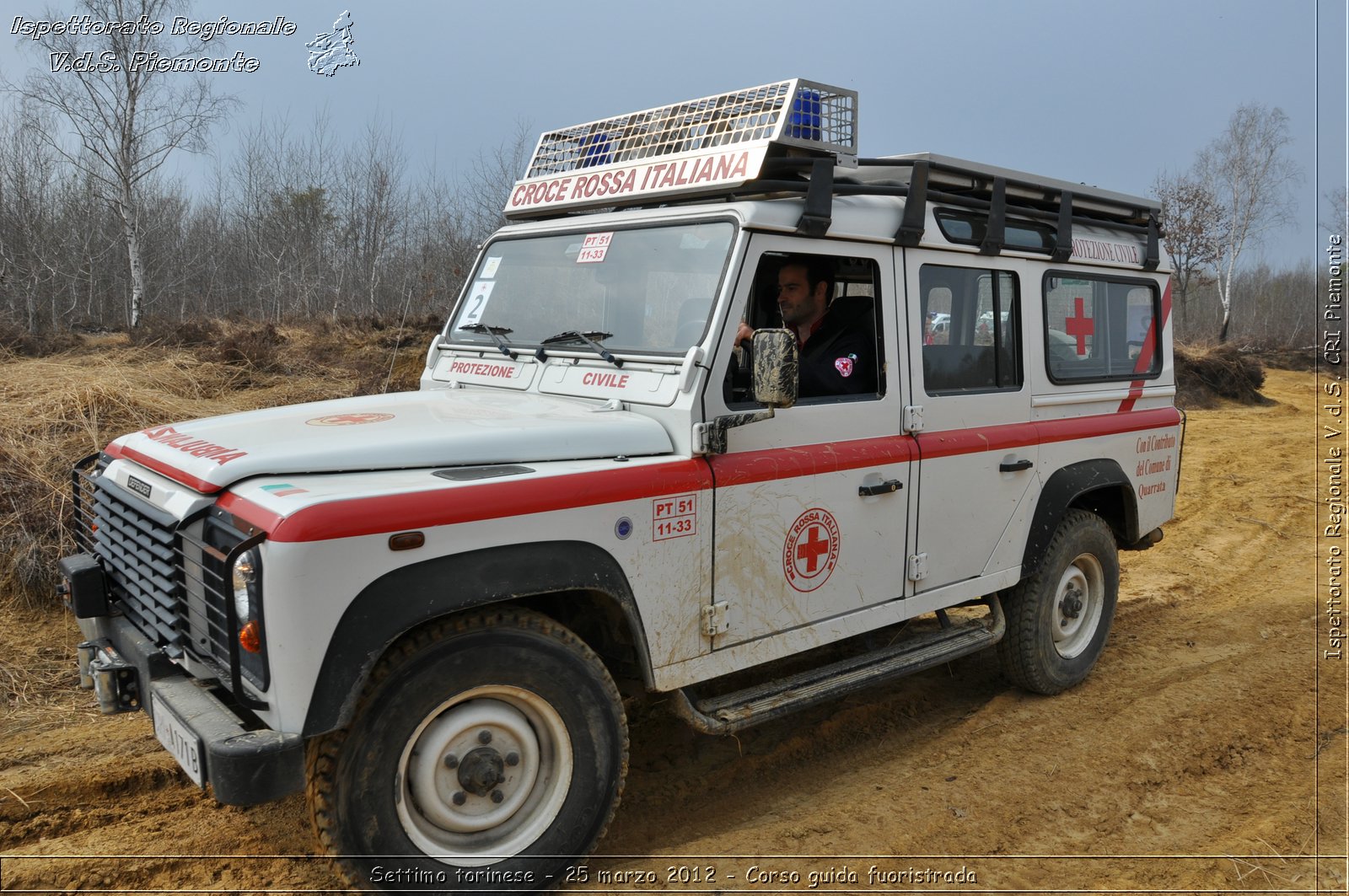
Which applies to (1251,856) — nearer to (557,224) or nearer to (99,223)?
(557,224)

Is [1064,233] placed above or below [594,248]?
above

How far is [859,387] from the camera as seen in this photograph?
3977mm

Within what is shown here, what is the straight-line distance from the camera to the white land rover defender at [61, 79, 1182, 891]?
269 centimetres

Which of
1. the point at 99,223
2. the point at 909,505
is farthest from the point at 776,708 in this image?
the point at 99,223

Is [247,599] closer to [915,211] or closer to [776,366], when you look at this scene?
[776,366]

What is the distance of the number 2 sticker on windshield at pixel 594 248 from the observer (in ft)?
13.0

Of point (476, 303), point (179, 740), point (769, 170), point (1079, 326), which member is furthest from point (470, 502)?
point (1079, 326)

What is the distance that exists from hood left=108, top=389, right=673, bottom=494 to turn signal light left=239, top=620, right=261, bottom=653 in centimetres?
47

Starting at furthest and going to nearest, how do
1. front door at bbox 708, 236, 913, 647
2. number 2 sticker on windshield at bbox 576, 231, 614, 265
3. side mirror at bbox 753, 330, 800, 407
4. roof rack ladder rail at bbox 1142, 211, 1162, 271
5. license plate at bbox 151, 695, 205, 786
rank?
1. roof rack ladder rail at bbox 1142, 211, 1162, 271
2. number 2 sticker on windshield at bbox 576, 231, 614, 265
3. front door at bbox 708, 236, 913, 647
4. side mirror at bbox 753, 330, 800, 407
5. license plate at bbox 151, 695, 205, 786

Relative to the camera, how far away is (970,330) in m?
4.44

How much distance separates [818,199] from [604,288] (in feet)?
3.04

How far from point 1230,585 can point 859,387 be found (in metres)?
4.99

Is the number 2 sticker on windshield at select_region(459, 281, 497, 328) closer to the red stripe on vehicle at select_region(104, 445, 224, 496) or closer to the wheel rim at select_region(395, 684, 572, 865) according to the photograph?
the red stripe on vehicle at select_region(104, 445, 224, 496)

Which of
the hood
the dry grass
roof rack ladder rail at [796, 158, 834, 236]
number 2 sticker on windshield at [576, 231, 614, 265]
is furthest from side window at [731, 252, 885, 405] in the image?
the dry grass
